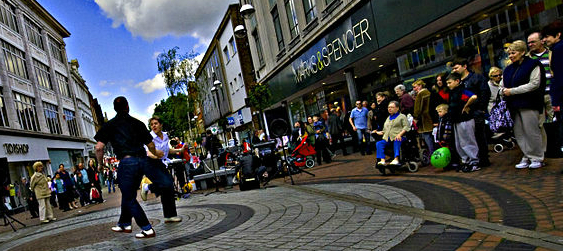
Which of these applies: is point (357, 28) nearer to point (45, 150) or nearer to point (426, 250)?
point (426, 250)

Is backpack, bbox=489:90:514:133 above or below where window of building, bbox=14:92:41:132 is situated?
below

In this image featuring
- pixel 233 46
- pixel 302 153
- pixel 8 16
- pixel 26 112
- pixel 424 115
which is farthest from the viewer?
pixel 233 46

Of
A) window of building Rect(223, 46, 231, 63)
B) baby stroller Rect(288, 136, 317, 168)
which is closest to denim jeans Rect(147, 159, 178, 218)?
baby stroller Rect(288, 136, 317, 168)

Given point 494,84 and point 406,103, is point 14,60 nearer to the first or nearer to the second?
point 406,103

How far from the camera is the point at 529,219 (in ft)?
12.8

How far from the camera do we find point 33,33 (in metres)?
35.6

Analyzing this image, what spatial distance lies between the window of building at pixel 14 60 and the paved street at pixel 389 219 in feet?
84.6

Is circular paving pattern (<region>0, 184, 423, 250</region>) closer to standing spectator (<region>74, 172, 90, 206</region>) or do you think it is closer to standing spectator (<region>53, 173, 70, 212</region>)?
standing spectator (<region>53, 173, 70, 212</region>)

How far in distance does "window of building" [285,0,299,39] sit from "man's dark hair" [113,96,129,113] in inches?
655

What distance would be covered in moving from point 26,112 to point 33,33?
956 centimetres

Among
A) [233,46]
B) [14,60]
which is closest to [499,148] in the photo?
[233,46]

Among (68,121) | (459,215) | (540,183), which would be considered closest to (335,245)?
(459,215)

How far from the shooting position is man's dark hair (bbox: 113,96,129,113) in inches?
226

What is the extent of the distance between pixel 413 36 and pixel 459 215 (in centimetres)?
989
